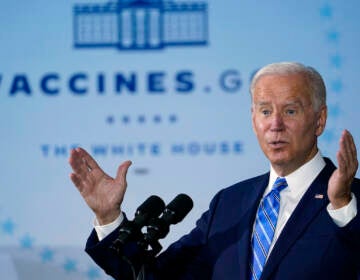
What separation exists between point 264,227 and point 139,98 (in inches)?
72.5

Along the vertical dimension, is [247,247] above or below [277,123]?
below

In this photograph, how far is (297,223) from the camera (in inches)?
87.4

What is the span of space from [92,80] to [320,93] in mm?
1892

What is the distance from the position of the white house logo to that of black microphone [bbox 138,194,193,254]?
1921 millimetres

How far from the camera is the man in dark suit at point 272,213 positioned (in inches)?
85.4

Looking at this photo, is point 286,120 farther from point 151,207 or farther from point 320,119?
point 151,207

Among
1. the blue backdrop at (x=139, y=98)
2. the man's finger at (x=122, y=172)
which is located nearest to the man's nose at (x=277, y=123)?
the man's finger at (x=122, y=172)

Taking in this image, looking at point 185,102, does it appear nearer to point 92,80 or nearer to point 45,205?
point 92,80

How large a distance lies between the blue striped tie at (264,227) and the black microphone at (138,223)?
357mm

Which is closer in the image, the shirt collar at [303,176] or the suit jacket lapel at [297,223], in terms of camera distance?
the suit jacket lapel at [297,223]

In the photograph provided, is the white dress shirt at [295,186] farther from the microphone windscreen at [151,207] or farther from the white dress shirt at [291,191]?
the microphone windscreen at [151,207]

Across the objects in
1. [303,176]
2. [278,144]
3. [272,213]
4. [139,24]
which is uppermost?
[139,24]

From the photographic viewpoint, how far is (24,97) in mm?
4062

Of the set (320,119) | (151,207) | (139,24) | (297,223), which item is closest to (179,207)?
(151,207)
